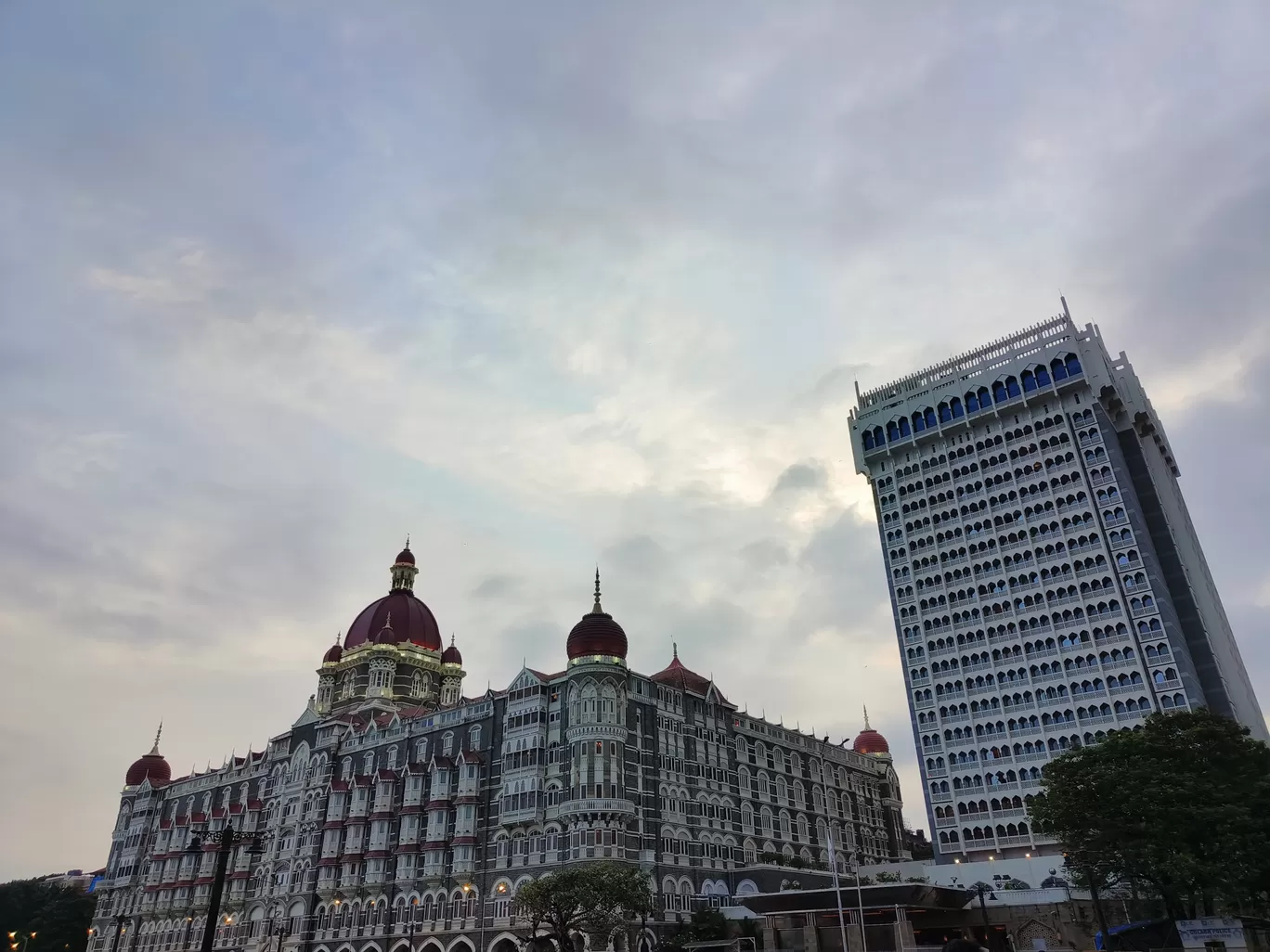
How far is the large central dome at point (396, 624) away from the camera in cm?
12256

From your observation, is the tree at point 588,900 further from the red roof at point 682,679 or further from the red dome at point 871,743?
the red dome at point 871,743

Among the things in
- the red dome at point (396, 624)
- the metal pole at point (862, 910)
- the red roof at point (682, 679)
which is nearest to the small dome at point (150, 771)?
the red dome at point (396, 624)

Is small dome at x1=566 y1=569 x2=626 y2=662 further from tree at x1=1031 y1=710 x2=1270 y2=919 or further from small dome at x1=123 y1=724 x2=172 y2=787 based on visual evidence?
small dome at x1=123 y1=724 x2=172 y2=787

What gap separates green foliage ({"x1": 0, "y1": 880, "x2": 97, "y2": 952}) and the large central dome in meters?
53.8

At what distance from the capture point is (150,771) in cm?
12962

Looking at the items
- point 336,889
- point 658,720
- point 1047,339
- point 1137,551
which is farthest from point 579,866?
point 1047,339

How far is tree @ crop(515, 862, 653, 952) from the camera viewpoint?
198ft

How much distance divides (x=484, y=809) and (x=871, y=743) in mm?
65168

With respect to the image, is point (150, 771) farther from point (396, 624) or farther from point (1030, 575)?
point (1030, 575)

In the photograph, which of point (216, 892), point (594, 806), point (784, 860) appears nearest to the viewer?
point (216, 892)

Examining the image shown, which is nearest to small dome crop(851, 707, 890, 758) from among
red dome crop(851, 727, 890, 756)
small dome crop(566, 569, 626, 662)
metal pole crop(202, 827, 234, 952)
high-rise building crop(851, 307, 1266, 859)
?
red dome crop(851, 727, 890, 756)

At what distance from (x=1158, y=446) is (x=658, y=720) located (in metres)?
73.5

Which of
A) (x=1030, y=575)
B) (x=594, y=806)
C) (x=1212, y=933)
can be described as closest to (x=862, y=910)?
(x=594, y=806)

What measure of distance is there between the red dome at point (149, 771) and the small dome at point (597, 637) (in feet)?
275
